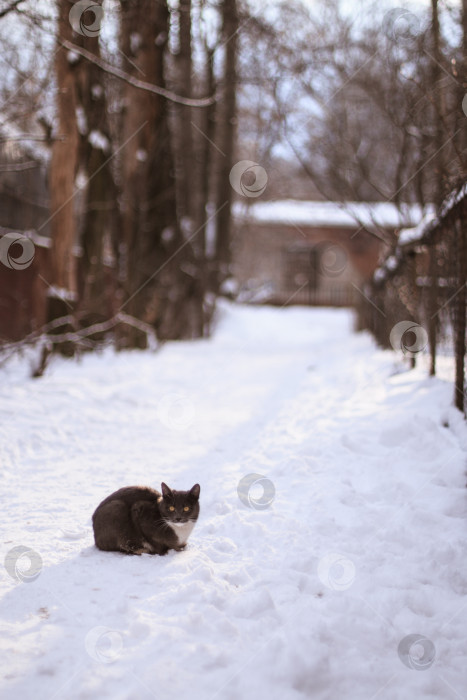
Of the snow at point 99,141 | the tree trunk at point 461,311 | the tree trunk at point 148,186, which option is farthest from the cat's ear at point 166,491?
the tree trunk at point 148,186

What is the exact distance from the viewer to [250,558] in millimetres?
3768

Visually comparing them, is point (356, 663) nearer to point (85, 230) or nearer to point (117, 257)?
point (85, 230)

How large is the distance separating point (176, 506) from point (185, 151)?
49.0 feet

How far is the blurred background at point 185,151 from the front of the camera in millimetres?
7086

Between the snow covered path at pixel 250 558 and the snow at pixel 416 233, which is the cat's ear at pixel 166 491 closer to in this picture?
the snow covered path at pixel 250 558

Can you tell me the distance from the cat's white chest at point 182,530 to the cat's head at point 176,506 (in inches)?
1.0

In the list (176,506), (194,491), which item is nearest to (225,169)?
(194,491)

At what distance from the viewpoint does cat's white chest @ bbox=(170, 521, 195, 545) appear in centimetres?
381

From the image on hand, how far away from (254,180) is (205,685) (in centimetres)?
2259


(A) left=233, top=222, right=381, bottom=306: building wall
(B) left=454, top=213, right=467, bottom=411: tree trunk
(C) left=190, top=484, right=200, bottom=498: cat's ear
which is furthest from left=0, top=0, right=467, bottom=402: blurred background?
(A) left=233, top=222, right=381, bottom=306: building wall

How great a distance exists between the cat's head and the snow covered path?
0.80ft

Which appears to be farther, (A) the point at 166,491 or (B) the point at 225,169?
(B) the point at 225,169

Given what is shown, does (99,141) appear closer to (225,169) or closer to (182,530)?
(225,169)

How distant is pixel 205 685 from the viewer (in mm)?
2557
